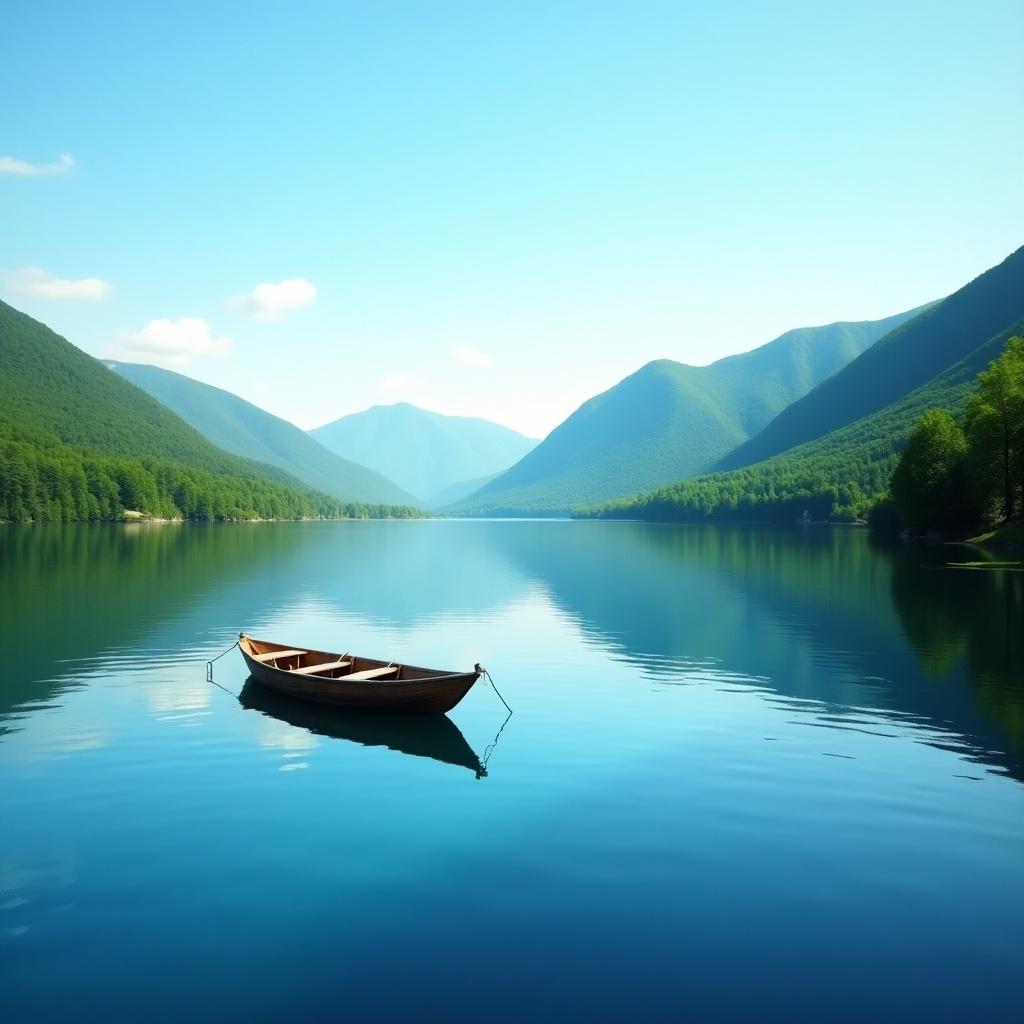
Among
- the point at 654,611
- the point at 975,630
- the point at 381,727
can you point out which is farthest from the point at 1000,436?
the point at 381,727

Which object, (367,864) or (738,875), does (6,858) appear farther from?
(738,875)

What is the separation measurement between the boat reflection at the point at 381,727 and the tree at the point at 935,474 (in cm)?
9221

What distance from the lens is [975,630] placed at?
40.6 meters

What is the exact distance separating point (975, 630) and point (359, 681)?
1291 inches

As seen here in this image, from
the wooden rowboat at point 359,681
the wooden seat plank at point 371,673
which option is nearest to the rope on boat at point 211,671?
the wooden rowboat at point 359,681

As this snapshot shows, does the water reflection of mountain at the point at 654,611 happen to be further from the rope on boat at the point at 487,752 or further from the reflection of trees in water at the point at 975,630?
the rope on boat at the point at 487,752

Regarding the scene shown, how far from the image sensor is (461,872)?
14352 mm

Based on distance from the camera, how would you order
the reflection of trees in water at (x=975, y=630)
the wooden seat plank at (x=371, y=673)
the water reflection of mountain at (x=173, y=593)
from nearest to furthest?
the wooden seat plank at (x=371, y=673)
the reflection of trees in water at (x=975, y=630)
the water reflection of mountain at (x=173, y=593)

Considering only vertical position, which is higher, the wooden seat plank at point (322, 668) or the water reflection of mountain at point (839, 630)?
the wooden seat plank at point (322, 668)

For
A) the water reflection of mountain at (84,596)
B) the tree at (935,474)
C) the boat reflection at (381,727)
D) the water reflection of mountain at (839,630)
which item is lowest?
the boat reflection at (381,727)

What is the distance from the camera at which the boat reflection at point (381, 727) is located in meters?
22.1

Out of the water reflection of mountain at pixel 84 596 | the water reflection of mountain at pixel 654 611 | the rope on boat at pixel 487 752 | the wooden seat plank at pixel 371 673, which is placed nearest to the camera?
the rope on boat at pixel 487 752

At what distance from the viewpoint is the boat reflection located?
72.4 ft

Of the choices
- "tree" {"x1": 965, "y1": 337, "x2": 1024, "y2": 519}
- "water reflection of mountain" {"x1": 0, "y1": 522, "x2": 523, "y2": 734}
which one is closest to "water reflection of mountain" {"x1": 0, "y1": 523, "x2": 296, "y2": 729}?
"water reflection of mountain" {"x1": 0, "y1": 522, "x2": 523, "y2": 734}
